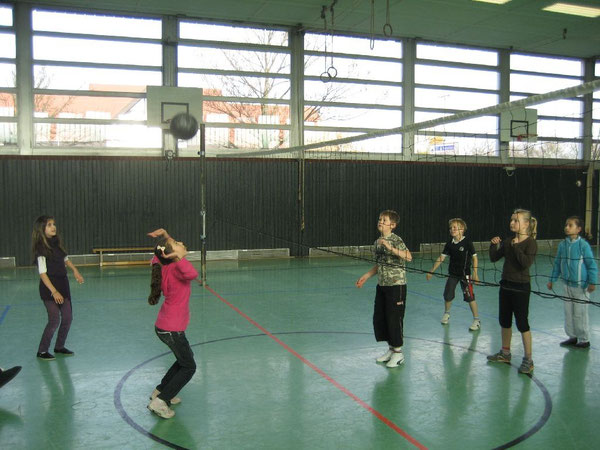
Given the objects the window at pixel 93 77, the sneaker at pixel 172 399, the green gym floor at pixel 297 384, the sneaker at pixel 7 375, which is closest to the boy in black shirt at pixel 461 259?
the green gym floor at pixel 297 384

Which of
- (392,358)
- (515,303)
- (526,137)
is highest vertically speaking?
(526,137)

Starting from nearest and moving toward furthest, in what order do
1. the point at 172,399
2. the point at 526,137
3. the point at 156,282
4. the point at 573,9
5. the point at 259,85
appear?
the point at 156,282
the point at 172,399
the point at 573,9
the point at 259,85
the point at 526,137

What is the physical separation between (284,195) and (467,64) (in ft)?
24.5

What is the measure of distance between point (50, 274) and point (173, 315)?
2071 mm

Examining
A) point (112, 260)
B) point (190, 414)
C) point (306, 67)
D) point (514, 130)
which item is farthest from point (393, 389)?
point (514, 130)

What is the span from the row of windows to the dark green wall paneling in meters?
0.78

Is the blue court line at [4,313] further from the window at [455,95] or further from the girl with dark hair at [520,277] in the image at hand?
the window at [455,95]

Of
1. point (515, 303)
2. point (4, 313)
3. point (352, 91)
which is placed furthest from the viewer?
point (352, 91)

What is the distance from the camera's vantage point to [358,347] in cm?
601

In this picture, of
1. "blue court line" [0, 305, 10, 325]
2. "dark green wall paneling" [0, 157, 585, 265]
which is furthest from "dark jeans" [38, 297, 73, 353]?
"dark green wall paneling" [0, 157, 585, 265]

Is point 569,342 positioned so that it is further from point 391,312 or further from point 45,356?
point 45,356

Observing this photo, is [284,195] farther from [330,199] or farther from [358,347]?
[358,347]

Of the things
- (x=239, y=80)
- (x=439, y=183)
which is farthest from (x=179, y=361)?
(x=439, y=183)

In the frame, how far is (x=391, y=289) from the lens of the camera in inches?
206
